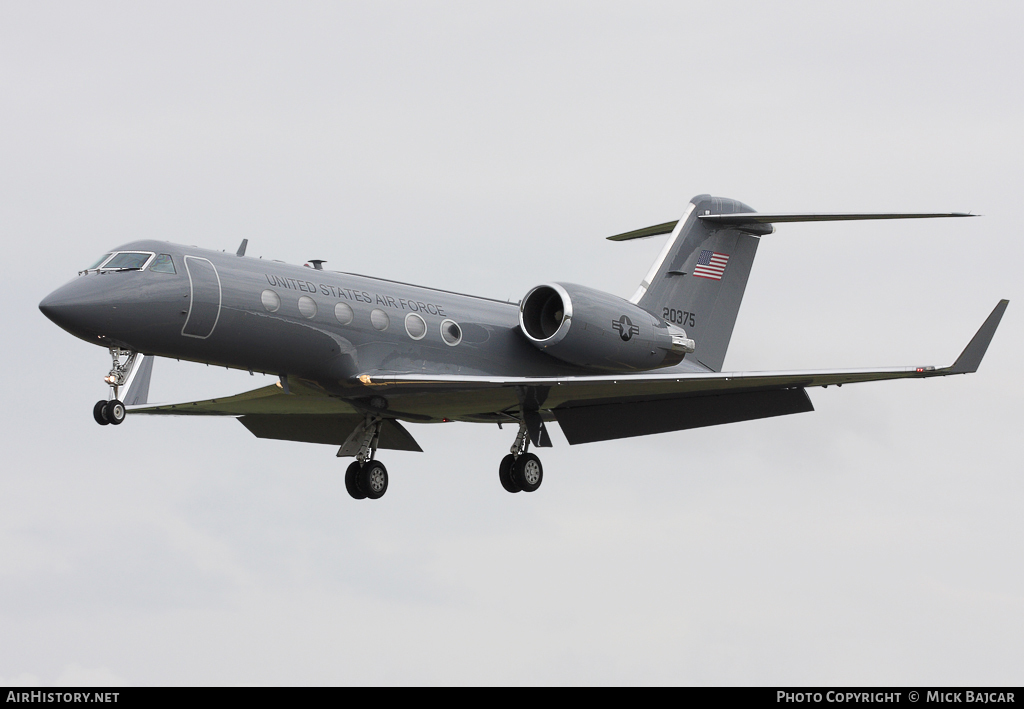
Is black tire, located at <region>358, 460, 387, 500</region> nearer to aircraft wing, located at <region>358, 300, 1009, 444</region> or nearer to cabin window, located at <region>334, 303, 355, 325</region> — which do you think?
aircraft wing, located at <region>358, 300, 1009, 444</region>

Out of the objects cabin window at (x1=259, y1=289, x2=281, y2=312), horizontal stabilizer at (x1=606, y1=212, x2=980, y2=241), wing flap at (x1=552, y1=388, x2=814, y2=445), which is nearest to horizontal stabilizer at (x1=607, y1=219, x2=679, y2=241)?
horizontal stabilizer at (x1=606, y1=212, x2=980, y2=241)

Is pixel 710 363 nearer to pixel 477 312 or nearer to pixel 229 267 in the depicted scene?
pixel 477 312

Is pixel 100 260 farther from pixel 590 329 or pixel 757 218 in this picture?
pixel 757 218

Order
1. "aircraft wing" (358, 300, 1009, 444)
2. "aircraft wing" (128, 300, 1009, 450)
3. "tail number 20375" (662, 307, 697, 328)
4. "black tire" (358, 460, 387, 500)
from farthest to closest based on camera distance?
"tail number 20375" (662, 307, 697, 328)
"black tire" (358, 460, 387, 500)
"aircraft wing" (128, 300, 1009, 450)
"aircraft wing" (358, 300, 1009, 444)

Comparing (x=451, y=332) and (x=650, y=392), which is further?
(x=451, y=332)

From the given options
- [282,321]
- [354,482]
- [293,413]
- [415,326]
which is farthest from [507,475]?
[282,321]

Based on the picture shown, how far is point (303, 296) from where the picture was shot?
834 inches

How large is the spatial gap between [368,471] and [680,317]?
21.7 feet

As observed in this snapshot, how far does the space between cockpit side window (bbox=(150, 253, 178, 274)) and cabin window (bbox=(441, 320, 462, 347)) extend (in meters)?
4.82

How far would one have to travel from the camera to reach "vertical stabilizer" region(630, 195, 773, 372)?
26.2m

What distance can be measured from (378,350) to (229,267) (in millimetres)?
2732

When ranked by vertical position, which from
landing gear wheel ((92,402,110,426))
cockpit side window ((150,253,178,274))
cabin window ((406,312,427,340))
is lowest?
landing gear wheel ((92,402,110,426))

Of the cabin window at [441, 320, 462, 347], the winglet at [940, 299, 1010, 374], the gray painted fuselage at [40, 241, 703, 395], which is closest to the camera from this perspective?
the gray painted fuselage at [40, 241, 703, 395]

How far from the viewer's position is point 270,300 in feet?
68.0
